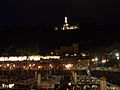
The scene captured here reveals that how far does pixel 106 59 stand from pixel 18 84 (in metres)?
25.7

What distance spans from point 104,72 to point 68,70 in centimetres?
590

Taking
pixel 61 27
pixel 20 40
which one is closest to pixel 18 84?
pixel 20 40

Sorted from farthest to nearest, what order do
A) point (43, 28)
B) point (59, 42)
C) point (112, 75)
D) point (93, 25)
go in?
point (93, 25), point (43, 28), point (59, 42), point (112, 75)

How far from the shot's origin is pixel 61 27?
7444 centimetres

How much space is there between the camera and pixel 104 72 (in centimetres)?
3275

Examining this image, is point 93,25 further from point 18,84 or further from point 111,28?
point 18,84

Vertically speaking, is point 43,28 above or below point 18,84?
above

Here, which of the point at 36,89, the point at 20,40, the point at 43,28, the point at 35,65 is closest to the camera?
the point at 36,89

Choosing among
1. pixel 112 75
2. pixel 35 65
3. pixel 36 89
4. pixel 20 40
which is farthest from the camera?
pixel 20 40

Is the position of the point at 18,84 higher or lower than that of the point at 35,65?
lower

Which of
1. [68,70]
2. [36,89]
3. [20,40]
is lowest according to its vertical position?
[36,89]

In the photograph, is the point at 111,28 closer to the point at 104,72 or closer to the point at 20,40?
the point at 20,40

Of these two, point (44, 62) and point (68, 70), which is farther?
point (44, 62)

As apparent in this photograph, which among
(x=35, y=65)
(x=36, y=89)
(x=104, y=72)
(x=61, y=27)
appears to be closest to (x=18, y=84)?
(x=36, y=89)
